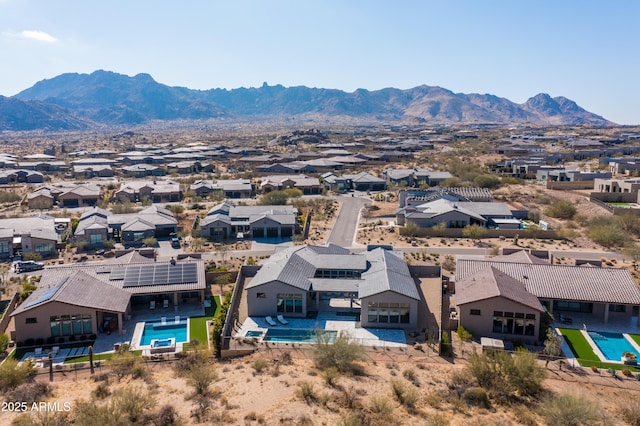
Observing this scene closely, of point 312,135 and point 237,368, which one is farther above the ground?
point 312,135

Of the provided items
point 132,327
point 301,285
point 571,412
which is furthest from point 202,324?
point 571,412

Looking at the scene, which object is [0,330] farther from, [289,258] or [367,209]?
[367,209]

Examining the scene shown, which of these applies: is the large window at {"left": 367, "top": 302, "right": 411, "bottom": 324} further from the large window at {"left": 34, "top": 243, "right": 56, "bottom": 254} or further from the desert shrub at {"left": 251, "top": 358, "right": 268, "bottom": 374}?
the large window at {"left": 34, "top": 243, "right": 56, "bottom": 254}

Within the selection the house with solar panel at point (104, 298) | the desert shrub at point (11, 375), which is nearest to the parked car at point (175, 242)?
the house with solar panel at point (104, 298)

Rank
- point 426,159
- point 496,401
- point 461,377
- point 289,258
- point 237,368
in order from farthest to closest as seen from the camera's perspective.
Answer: point 426,159 → point 289,258 → point 237,368 → point 461,377 → point 496,401

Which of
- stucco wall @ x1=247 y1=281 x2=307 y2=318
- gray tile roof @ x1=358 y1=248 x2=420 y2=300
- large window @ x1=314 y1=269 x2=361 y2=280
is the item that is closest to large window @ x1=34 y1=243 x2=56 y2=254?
stucco wall @ x1=247 y1=281 x2=307 y2=318

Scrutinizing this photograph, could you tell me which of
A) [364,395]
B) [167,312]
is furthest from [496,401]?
[167,312]
